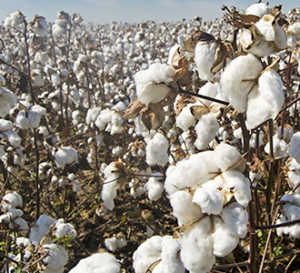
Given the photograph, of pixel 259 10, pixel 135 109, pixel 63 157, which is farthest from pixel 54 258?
pixel 63 157

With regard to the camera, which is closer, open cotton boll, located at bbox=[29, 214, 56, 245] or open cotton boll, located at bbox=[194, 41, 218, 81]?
open cotton boll, located at bbox=[194, 41, 218, 81]

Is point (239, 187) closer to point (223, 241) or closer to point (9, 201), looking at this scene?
point (223, 241)

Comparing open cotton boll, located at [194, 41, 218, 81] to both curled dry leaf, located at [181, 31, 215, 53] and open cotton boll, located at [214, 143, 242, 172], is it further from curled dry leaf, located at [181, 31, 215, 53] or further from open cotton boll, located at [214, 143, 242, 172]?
open cotton boll, located at [214, 143, 242, 172]

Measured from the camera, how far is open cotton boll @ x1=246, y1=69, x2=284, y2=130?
85 centimetres

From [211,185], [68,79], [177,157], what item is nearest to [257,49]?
[211,185]

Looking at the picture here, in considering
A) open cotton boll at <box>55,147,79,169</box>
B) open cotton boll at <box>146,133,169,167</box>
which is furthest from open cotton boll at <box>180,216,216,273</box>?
open cotton boll at <box>55,147,79,169</box>

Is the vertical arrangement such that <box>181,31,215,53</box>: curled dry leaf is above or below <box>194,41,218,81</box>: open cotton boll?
above

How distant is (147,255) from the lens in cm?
130

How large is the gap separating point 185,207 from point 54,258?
92cm

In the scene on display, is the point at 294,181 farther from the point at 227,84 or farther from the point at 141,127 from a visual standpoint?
the point at 227,84

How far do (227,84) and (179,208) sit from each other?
1.34ft

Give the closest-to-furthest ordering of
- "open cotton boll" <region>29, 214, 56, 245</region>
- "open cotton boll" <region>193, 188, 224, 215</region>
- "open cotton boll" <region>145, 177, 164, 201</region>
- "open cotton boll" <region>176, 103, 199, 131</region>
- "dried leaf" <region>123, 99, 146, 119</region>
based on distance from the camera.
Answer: "open cotton boll" <region>193, 188, 224, 215</region> → "dried leaf" <region>123, 99, 146, 119</region> → "open cotton boll" <region>176, 103, 199, 131</region> → "open cotton boll" <region>29, 214, 56, 245</region> → "open cotton boll" <region>145, 177, 164, 201</region>

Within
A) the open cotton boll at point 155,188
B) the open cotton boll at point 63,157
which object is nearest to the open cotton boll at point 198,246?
the open cotton boll at point 155,188

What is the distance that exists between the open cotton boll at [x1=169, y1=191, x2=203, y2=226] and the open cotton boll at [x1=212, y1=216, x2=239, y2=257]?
0.23ft
